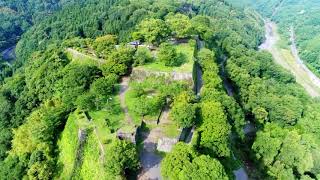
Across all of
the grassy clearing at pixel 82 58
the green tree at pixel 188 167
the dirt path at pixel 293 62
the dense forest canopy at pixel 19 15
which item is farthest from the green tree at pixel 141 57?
the dense forest canopy at pixel 19 15

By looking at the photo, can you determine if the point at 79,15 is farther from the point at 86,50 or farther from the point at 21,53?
the point at 86,50

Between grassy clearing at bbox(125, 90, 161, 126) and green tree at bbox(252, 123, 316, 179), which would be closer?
grassy clearing at bbox(125, 90, 161, 126)

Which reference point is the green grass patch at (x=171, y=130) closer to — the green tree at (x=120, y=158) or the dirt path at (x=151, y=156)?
the dirt path at (x=151, y=156)

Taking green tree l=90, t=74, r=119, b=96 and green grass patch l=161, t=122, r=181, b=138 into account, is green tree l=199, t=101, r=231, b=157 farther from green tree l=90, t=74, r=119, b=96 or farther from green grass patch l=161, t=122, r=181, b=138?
green tree l=90, t=74, r=119, b=96

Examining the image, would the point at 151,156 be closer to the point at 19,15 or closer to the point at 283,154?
the point at 283,154

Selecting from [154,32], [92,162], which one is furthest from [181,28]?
[92,162]

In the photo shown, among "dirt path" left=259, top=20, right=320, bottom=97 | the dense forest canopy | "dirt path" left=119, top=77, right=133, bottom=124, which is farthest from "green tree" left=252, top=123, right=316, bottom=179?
the dense forest canopy
